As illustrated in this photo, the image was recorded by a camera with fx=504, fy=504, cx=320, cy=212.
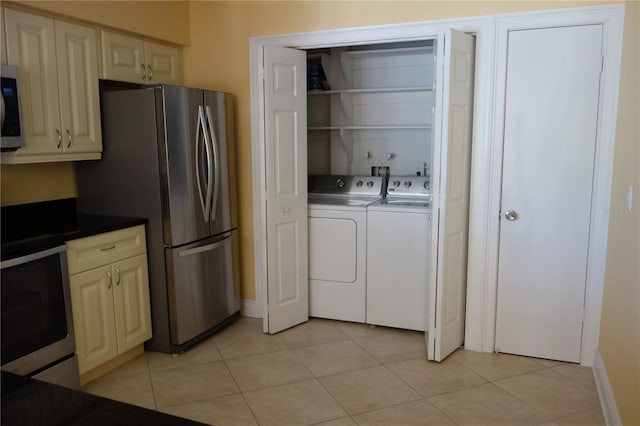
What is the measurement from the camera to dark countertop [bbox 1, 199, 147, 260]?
95.3 inches

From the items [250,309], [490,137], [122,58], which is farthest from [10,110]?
Result: [490,137]

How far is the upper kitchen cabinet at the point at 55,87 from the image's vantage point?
8.61 ft

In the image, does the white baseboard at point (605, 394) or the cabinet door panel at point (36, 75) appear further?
the cabinet door panel at point (36, 75)

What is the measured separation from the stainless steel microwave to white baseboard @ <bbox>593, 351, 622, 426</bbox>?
3.12m

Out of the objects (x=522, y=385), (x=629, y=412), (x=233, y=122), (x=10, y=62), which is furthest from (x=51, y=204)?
(x=629, y=412)

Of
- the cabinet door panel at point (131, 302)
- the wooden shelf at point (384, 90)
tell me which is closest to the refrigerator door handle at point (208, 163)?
the cabinet door panel at point (131, 302)

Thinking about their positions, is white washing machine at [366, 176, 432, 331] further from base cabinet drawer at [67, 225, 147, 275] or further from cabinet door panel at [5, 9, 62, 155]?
cabinet door panel at [5, 9, 62, 155]

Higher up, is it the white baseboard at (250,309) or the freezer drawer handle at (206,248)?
the freezer drawer handle at (206,248)

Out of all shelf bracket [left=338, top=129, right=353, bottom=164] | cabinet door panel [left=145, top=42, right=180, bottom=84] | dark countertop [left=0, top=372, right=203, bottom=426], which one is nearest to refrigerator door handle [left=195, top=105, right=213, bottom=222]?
cabinet door panel [left=145, top=42, right=180, bottom=84]

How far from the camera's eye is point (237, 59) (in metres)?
3.72

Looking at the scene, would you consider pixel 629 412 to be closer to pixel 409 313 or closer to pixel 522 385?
pixel 522 385

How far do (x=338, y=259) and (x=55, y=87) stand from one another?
7.00 ft

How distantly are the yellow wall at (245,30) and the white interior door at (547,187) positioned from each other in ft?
2.43

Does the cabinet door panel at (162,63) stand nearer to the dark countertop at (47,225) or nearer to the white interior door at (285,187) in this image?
the white interior door at (285,187)
